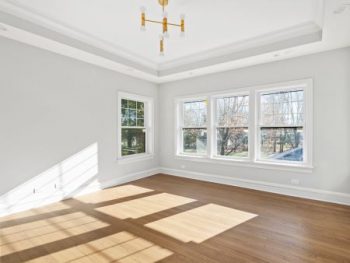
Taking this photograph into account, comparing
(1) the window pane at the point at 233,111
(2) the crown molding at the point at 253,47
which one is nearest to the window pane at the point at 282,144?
(1) the window pane at the point at 233,111

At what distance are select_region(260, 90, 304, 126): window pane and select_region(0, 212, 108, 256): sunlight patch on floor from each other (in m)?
3.82

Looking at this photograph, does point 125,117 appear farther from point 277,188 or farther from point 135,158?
point 277,188

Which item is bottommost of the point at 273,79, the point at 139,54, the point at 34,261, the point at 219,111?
the point at 34,261

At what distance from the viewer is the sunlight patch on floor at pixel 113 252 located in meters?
2.10

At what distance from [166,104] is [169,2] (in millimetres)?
3433

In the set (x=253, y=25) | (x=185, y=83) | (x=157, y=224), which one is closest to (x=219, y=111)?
(x=185, y=83)

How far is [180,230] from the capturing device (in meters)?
2.70

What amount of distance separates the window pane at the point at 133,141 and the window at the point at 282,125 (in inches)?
124

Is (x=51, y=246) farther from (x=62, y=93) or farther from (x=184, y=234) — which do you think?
(x=62, y=93)

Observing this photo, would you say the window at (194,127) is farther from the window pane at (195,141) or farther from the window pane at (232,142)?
the window pane at (232,142)

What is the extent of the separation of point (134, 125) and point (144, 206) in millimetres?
2537

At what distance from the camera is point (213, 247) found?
230cm

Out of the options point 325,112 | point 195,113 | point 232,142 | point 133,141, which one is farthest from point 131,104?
point 325,112

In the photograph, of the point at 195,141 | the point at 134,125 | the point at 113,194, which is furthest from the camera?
the point at 195,141
